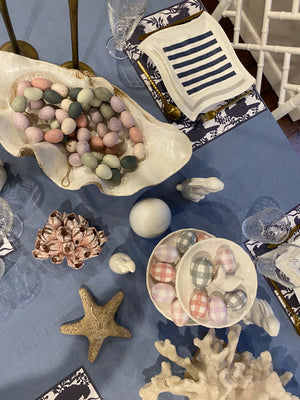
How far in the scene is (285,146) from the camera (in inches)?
39.6

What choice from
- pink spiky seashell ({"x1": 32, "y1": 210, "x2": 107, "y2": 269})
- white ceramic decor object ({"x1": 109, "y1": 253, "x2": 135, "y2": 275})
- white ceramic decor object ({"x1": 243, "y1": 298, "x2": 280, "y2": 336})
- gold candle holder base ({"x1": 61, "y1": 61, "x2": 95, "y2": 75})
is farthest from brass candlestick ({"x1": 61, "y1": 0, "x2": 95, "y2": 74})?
white ceramic decor object ({"x1": 243, "y1": 298, "x2": 280, "y2": 336})

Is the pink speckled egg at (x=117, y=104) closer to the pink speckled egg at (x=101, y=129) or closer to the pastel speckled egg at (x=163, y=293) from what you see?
the pink speckled egg at (x=101, y=129)

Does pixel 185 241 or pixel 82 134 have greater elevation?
pixel 82 134

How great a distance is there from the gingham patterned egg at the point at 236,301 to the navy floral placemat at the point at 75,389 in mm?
369

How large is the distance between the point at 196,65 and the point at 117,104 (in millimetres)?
320

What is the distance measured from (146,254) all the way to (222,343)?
10.6 inches

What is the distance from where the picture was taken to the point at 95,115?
30.5 inches

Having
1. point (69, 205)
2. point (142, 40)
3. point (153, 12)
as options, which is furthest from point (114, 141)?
point (153, 12)

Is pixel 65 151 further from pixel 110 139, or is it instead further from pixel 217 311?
pixel 217 311

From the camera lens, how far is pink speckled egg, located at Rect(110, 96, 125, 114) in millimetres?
765

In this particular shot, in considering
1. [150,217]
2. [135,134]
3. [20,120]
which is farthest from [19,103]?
[150,217]

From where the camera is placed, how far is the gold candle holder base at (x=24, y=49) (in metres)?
0.92

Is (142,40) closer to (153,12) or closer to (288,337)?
(153,12)

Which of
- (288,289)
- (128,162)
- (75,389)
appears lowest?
(288,289)
